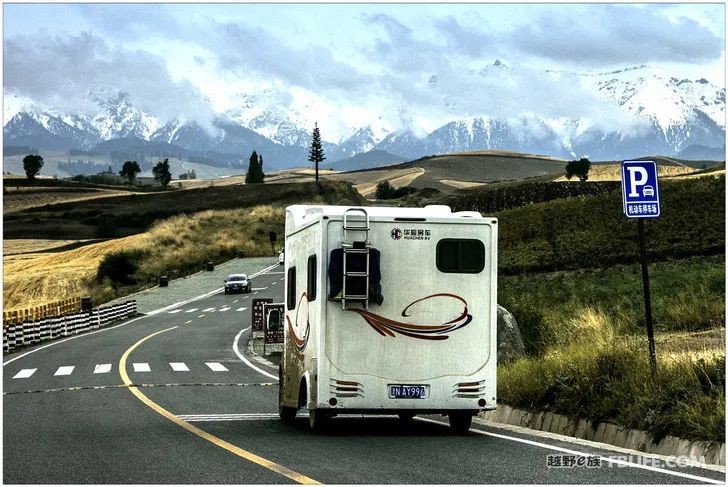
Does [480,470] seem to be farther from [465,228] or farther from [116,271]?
[116,271]

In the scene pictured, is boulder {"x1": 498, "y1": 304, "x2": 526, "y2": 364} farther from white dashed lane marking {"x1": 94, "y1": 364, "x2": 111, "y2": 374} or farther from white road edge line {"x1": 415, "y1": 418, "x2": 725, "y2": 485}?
white dashed lane marking {"x1": 94, "y1": 364, "x2": 111, "y2": 374}

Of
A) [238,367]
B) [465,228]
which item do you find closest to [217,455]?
[465,228]

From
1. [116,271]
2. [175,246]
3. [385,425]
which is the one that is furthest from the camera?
[175,246]

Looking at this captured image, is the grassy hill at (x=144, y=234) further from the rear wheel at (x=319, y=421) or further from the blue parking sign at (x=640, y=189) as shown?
the blue parking sign at (x=640, y=189)

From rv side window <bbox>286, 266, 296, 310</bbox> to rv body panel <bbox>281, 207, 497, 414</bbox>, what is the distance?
170 centimetres

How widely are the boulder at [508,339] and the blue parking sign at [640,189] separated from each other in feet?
21.8

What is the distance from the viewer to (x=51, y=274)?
9894 centimetres

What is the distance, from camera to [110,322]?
194 ft

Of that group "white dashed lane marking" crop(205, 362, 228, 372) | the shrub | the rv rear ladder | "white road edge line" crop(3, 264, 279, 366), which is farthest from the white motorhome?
the shrub

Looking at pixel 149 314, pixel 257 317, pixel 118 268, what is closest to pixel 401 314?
pixel 257 317

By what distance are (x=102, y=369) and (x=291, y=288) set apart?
1634cm

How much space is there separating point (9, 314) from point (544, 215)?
3829 cm

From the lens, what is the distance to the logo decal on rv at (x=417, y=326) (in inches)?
584

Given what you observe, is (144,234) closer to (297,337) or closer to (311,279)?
(297,337)
